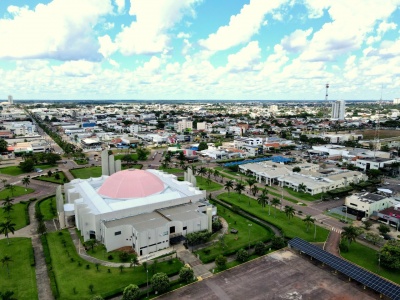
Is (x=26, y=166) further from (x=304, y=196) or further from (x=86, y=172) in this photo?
(x=304, y=196)

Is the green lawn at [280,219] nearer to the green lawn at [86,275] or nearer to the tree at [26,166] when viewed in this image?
the green lawn at [86,275]

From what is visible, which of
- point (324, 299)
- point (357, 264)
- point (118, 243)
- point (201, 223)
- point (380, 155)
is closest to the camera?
point (324, 299)

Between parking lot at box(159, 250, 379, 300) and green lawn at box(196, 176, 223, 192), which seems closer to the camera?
parking lot at box(159, 250, 379, 300)

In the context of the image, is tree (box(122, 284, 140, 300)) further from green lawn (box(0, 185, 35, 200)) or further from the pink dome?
green lawn (box(0, 185, 35, 200))

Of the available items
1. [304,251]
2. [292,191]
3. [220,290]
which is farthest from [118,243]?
[292,191]

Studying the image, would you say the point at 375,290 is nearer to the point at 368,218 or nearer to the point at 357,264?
the point at 357,264

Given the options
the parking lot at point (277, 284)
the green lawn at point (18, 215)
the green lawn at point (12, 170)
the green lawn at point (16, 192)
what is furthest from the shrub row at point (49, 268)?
the green lawn at point (12, 170)

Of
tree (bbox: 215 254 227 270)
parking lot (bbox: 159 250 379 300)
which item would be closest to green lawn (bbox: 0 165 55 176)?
tree (bbox: 215 254 227 270)
